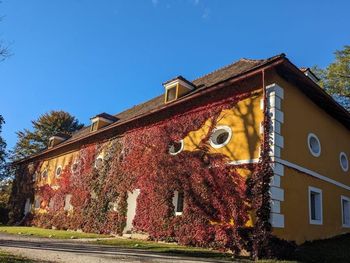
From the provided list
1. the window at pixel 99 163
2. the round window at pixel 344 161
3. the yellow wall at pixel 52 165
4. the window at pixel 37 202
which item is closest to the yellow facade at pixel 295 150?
the round window at pixel 344 161

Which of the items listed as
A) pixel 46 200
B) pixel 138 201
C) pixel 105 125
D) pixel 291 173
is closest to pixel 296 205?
pixel 291 173

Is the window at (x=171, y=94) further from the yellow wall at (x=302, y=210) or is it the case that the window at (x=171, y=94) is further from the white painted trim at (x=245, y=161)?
the yellow wall at (x=302, y=210)

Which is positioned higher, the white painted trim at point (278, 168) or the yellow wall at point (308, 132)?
the yellow wall at point (308, 132)

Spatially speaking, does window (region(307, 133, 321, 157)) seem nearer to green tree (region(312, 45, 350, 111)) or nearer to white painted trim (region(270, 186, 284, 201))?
white painted trim (region(270, 186, 284, 201))

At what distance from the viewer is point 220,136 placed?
1462cm

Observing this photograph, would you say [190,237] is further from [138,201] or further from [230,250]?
[138,201]

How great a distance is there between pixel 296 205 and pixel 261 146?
2.57 meters

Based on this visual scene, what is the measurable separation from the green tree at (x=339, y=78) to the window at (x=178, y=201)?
17.7 m

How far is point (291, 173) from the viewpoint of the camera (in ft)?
43.9

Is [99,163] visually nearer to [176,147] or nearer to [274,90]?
[176,147]

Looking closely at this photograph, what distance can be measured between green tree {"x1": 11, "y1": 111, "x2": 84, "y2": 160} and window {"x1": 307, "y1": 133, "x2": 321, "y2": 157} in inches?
1516

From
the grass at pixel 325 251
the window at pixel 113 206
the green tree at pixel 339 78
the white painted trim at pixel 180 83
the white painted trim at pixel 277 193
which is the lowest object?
the grass at pixel 325 251

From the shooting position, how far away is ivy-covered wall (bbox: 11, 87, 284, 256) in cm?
1249

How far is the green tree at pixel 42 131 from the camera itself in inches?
1937
